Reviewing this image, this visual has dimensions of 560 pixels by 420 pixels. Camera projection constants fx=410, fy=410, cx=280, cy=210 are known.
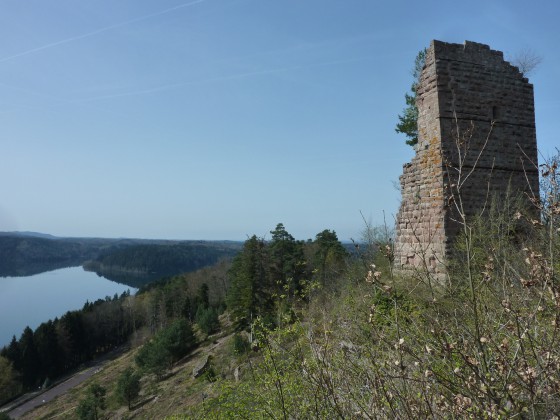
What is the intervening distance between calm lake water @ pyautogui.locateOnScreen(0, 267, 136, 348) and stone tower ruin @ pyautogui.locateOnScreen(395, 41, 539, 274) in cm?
8633

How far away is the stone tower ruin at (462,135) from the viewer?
25.5 ft

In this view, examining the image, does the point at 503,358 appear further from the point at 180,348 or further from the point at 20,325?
the point at 20,325

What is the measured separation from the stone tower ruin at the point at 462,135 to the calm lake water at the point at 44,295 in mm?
86332

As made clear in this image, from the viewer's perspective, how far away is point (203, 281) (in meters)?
63.6

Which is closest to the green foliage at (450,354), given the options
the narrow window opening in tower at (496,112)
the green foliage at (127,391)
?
the narrow window opening in tower at (496,112)

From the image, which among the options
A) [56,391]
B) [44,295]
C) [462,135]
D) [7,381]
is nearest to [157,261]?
[44,295]

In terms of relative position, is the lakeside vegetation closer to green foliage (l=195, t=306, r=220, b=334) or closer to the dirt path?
green foliage (l=195, t=306, r=220, b=334)

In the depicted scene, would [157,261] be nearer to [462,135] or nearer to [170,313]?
[170,313]

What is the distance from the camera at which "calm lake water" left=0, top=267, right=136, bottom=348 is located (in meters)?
94.9

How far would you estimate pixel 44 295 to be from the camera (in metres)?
132

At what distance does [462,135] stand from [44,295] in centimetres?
15068

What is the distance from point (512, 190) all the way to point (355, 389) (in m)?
6.32

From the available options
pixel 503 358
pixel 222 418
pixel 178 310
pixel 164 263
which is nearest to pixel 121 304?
pixel 178 310

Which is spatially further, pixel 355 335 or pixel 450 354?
pixel 355 335
